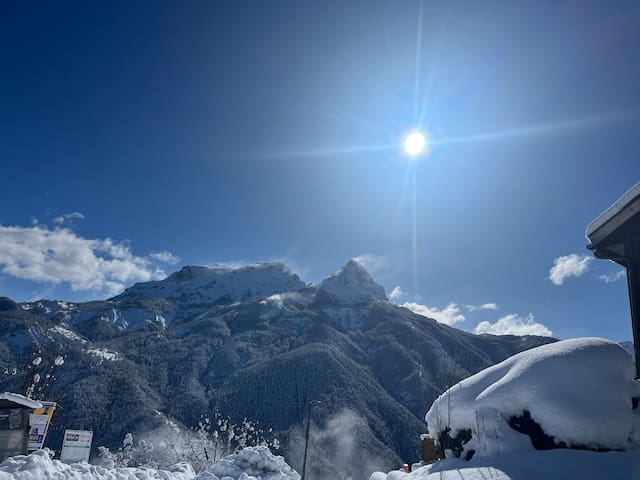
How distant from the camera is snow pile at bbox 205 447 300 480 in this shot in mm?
17281

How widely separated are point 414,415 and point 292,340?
68.5m

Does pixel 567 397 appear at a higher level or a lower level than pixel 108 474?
higher

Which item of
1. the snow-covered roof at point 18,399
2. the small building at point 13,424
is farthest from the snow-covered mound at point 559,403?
the small building at point 13,424

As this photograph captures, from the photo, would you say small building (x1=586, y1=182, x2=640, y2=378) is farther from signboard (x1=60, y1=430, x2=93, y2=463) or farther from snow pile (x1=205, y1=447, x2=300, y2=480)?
signboard (x1=60, y1=430, x2=93, y2=463)

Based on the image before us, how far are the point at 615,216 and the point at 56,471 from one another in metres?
16.0

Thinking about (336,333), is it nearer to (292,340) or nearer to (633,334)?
(292,340)

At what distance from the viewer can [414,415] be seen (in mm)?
122688

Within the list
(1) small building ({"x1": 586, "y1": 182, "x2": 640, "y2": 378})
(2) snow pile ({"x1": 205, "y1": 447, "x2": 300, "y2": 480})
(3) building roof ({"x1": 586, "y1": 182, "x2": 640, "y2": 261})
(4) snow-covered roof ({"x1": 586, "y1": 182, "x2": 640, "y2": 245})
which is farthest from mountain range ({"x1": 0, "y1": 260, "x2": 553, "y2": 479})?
(4) snow-covered roof ({"x1": 586, "y1": 182, "x2": 640, "y2": 245})

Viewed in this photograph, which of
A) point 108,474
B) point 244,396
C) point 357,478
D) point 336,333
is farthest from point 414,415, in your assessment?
point 108,474

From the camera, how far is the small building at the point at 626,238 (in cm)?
810

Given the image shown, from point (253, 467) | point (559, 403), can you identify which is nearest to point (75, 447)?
point (253, 467)

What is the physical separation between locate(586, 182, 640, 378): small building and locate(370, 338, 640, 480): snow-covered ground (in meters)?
0.76

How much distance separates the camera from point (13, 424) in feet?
55.0

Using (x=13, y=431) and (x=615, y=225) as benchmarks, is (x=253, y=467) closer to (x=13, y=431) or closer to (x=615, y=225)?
(x=13, y=431)
